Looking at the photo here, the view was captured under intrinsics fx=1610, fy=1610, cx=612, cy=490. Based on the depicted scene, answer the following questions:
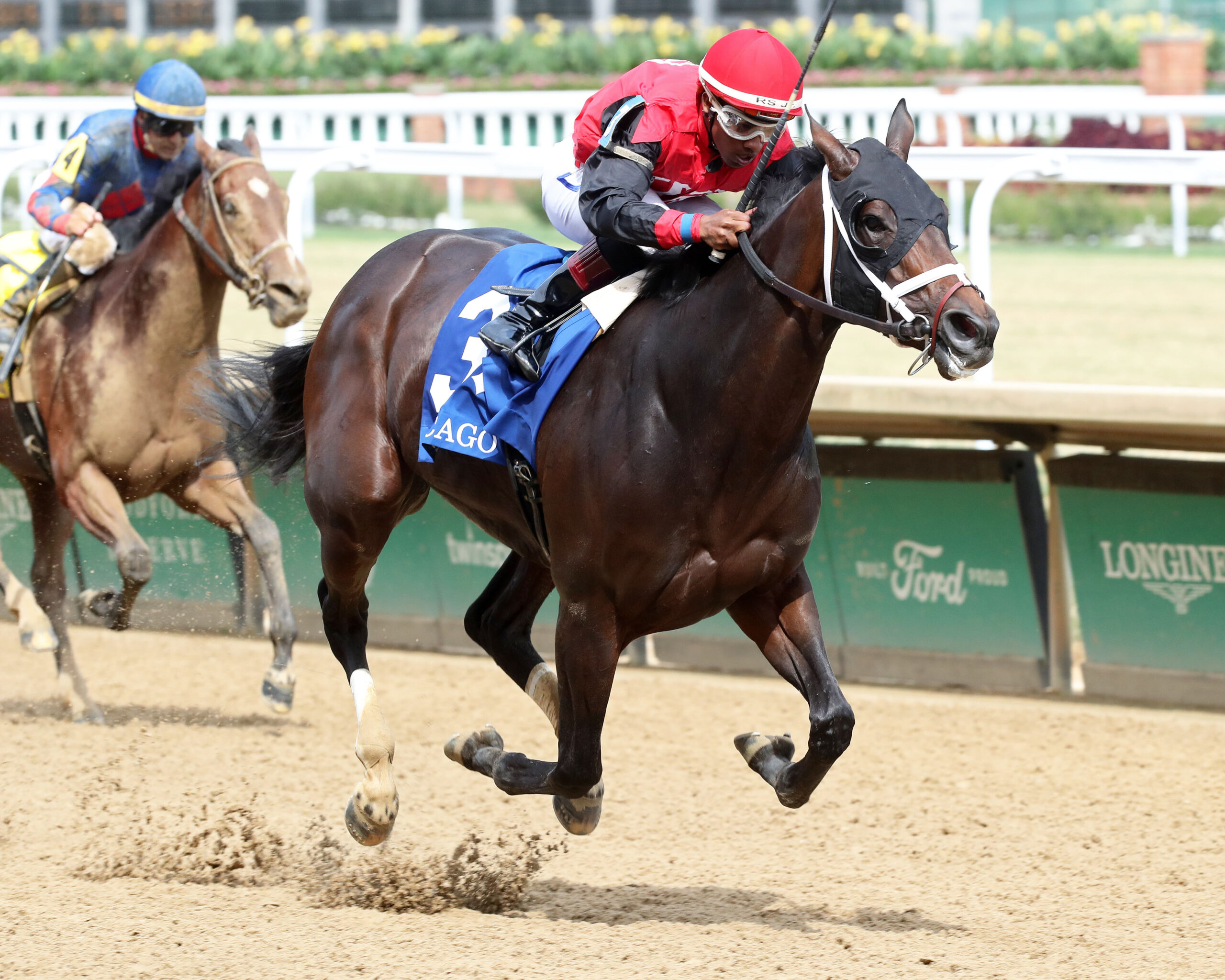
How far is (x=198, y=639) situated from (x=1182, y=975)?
17.4 ft

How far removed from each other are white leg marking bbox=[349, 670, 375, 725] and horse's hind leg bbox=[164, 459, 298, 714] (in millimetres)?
1474

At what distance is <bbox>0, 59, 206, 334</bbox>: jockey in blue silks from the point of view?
596cm

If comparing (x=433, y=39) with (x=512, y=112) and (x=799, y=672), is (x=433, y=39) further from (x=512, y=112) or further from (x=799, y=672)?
(x=799, y=672)

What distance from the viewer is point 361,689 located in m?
4.43

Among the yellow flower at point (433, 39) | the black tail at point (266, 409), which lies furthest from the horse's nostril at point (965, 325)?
the yellow flower at point (433, 39)

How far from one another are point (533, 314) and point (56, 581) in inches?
138

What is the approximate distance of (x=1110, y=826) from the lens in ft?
15.8

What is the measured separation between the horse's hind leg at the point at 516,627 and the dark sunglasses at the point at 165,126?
2470mm

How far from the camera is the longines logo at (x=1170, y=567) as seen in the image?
5.95 meters

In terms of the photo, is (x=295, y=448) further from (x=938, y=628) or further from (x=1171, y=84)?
(x=1171, y=84)

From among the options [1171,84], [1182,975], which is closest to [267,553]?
[1182,975]

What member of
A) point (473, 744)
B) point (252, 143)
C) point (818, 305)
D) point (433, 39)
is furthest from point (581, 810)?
point (433, 39)

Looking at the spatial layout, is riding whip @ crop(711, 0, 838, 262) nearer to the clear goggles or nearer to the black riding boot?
the clear goggles

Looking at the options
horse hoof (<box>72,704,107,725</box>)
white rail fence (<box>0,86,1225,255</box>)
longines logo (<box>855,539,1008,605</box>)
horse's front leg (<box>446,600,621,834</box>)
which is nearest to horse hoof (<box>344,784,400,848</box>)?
horse's front leg (<box>446,600,621,834</box>)
